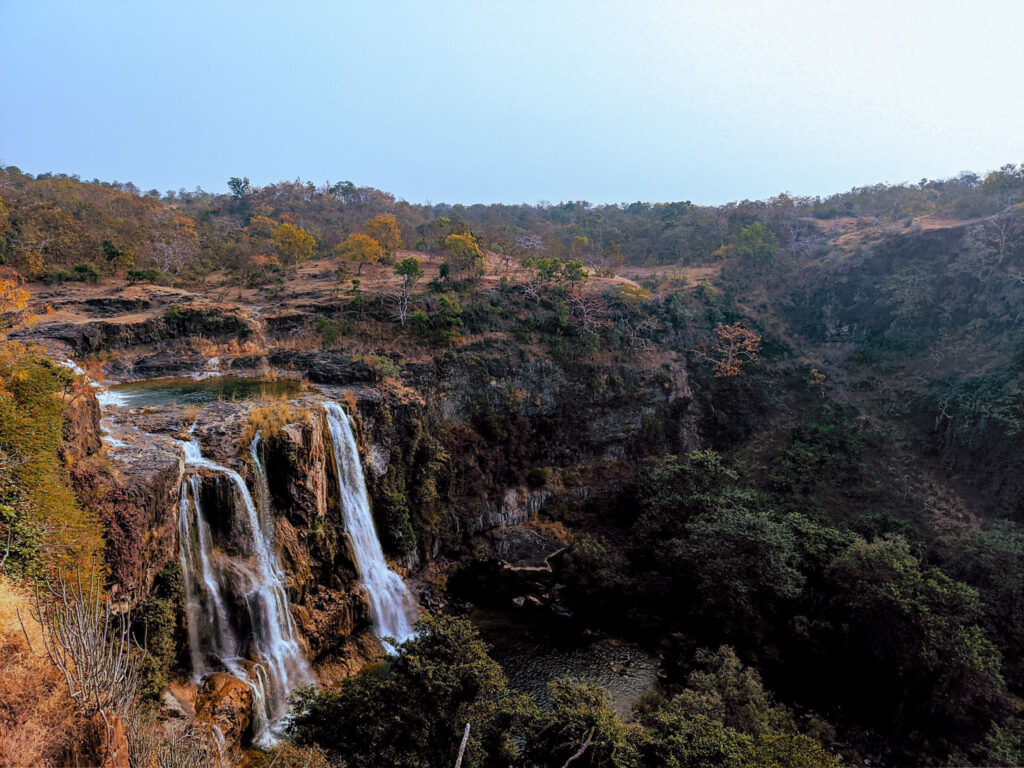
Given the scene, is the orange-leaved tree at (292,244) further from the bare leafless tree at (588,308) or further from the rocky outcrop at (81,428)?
the rocky outcrop at (81,428)

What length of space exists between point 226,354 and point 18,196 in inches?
855

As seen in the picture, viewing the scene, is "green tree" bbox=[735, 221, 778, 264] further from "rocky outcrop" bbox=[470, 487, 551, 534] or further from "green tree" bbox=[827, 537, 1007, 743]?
"green tree" bbox=[827, 537, 1007, 743]

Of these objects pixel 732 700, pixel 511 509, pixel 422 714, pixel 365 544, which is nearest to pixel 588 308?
pixel 511 509

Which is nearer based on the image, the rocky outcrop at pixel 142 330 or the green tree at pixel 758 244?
the rocky outcrop at pixel 142 330

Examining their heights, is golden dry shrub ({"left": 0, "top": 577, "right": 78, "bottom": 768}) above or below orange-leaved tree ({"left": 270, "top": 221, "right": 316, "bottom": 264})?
below

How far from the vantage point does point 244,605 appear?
500 inches

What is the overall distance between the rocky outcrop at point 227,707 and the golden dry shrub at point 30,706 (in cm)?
565

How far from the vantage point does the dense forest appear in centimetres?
1000

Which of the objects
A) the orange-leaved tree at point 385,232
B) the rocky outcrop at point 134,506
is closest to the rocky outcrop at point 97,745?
the rocky outcrop at point 134,506

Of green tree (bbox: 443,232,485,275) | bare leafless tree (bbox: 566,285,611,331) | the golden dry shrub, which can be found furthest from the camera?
green tree (bbox: 443,232,485,275)

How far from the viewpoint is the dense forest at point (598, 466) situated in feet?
32.8

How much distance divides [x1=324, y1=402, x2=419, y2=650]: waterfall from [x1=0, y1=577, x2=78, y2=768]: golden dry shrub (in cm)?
1076

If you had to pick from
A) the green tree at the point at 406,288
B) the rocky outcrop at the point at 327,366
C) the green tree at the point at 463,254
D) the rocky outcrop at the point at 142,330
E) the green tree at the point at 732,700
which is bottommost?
the green tree at the point at 732,700

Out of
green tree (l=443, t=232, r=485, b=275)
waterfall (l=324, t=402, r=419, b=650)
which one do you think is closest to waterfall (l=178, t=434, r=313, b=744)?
waterfall (l=324, t=402, r=419, b=650)
